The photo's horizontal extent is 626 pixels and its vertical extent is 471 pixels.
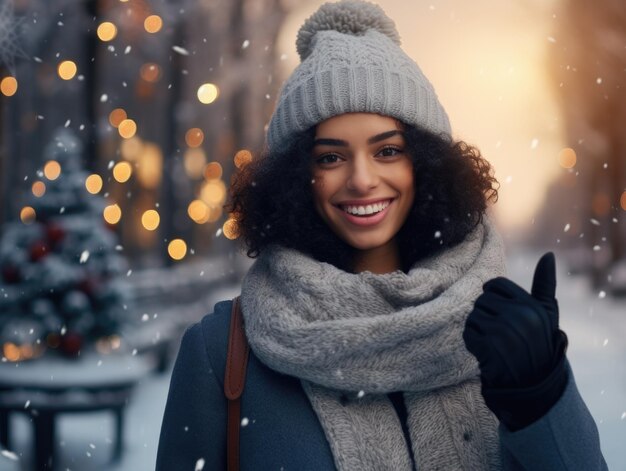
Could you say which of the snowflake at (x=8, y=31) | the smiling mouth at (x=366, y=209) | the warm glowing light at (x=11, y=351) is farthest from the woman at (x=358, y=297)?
the snowflake at (x=8, y=31)

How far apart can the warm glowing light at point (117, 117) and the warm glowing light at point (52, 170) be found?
8.81 m

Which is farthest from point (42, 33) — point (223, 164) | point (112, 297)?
point (223, 164)

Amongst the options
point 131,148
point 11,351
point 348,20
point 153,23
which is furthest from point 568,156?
point 348,20

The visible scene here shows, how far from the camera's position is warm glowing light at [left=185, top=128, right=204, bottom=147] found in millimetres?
17805

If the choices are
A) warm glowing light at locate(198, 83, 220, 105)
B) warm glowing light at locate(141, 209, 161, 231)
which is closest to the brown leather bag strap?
warm glowing light at locate(198, 83, 220, 105)

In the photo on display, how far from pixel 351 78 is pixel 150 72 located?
14.0 meters

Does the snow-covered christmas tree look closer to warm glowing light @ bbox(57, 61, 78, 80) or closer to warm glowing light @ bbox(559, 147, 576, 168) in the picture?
warm glowing light @ bbox(57, 61, 78, 80)

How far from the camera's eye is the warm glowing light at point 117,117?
16.1m

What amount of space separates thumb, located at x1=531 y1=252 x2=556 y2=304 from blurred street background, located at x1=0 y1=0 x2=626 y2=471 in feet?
3.40

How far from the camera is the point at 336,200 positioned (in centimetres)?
227

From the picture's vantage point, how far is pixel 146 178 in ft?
61.2

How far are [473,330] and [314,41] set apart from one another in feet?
3.87

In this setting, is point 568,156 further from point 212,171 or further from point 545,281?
point 545,281

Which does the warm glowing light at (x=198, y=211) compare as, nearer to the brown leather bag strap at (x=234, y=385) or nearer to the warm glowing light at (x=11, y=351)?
the warm glowing light at (x=11, y=351)
